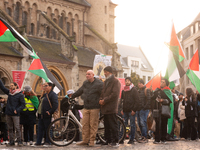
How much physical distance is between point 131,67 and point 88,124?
187 ft

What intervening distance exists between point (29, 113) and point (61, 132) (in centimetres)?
171

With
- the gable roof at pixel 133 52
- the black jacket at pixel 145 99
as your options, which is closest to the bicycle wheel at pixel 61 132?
the black jacket at pixel 145 99

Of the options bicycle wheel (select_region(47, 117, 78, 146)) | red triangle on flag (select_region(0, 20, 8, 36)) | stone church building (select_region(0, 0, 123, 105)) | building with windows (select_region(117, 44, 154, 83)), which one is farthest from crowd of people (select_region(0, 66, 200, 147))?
building with windows (select_region(117, 44, 154, 83))

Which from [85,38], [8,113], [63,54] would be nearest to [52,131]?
[8,113]

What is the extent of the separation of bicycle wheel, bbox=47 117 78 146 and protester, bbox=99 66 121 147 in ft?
3.33

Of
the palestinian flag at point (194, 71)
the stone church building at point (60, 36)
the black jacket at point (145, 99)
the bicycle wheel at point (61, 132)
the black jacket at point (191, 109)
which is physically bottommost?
the bicycle wheel at point (61, 132)

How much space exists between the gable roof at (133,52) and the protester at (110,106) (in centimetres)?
5908

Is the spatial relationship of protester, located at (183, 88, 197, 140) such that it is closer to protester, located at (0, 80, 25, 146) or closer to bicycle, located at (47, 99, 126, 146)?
bicycle, located at (47, 99, 126, 146)

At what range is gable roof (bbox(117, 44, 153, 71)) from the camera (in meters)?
69.4

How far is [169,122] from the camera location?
426 inches

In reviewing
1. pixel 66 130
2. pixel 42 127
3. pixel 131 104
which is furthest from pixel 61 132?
pixel 131 104

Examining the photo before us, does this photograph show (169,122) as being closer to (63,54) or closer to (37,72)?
(37,72)

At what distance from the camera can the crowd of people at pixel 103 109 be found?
8867mm

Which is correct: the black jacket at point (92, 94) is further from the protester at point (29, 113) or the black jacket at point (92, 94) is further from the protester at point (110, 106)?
the protester at point (29, 113)
